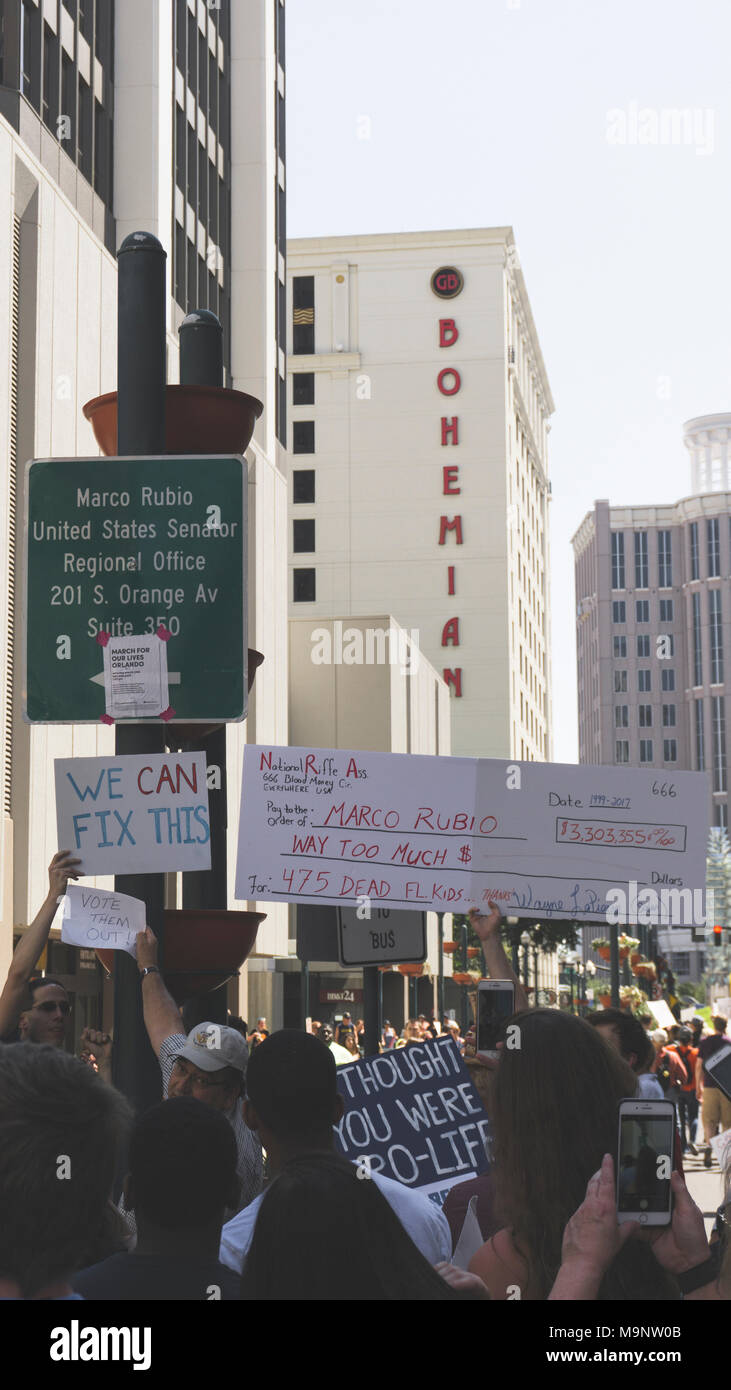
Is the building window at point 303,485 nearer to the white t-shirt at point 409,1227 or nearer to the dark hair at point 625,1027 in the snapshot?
the dark hair at point 625,1027

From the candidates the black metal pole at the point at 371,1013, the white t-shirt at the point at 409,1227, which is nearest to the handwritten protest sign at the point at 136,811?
the white t-shirt at the point at 409,1227

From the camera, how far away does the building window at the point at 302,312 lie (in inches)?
3209

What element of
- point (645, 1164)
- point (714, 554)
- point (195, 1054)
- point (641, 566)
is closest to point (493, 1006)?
point (195, 1054)

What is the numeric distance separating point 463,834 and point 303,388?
256 feet

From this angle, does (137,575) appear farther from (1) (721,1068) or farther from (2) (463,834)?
(1) (721,1068)

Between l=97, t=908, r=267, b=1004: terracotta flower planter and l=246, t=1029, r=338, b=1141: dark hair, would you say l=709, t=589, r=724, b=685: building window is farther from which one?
l=246, t=1029, r=338, b=1141: dark hair

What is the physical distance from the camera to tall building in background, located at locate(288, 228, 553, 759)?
3209 inches

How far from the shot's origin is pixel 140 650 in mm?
5785

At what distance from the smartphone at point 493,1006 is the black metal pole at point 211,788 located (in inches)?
66.2

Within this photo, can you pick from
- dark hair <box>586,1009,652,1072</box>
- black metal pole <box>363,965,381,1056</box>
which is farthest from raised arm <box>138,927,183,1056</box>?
dark hair <box>586,1009,652,1072</box>

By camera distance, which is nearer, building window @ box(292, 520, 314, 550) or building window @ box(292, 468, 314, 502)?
building window @ box(292, 520, 314, 550)

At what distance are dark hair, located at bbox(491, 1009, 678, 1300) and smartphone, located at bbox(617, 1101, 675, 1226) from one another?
0.24 m
